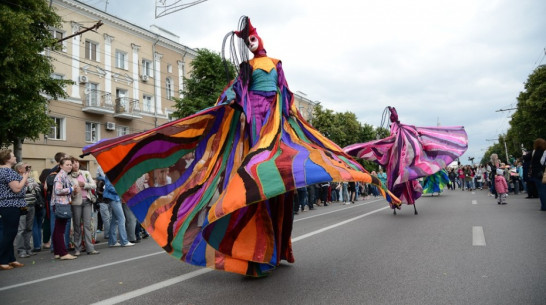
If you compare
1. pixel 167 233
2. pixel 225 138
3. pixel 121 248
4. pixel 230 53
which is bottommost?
pixel 121 248

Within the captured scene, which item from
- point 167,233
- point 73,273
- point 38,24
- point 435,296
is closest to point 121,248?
point 73,273

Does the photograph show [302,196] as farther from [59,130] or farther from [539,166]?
[59,130]

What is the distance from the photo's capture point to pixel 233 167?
4.30 m

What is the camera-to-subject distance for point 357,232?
7559mm

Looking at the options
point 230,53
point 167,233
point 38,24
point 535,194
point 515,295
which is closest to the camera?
point 515,295

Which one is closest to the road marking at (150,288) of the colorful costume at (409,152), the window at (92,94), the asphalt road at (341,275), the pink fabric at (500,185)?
the asphalt road at (341,275)

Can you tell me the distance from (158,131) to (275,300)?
2.25 metres

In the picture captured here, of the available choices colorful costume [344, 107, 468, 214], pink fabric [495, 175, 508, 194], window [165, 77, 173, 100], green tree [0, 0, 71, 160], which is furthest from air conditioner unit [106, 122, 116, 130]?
pink fabric [495, 175, 508, 194]

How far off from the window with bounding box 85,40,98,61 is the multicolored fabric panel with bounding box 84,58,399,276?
83.5 feet

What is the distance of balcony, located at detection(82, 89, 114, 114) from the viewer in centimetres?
2639

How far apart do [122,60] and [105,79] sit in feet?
8.01

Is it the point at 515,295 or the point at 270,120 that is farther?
the point at 270,120

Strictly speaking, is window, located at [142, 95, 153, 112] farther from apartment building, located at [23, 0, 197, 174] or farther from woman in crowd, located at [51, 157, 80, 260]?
woman in crowd, located at [51, 157, 80, 260]

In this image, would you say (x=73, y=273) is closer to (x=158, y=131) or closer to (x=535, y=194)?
(x=158, y=131)
